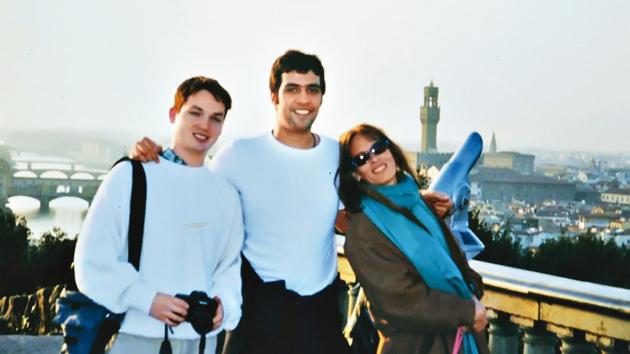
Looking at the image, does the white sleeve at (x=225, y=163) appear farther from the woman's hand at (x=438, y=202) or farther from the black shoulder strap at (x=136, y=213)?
the woman's hand at (x=438, y=202)

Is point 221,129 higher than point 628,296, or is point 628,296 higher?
point 221,129

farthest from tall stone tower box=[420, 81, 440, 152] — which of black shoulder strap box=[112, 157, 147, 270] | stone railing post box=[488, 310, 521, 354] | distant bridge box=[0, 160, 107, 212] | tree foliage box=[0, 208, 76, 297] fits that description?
black shoulder strap box=[112, 157, 147, 270]

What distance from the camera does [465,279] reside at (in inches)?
84.5

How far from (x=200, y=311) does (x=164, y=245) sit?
179 millimetres

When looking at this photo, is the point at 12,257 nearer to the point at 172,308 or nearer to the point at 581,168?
the point at 172,308

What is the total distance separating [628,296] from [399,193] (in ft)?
2.32

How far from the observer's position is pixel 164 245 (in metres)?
1.94

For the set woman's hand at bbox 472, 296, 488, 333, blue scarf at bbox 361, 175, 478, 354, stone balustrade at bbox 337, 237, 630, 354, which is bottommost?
stone balustrade at bbox 337, 237, 630, 354

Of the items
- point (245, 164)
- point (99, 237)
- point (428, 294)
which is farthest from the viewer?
point (245, 164)

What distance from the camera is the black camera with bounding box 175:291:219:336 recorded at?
76.0 inches

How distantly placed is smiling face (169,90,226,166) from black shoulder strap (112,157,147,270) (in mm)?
163

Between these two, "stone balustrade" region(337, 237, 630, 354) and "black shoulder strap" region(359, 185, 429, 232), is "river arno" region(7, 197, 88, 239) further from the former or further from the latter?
"black shoulder strap" region(359, 185, 429, 232)

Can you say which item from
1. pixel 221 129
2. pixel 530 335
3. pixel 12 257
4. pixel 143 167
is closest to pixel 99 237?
pixel 143 167

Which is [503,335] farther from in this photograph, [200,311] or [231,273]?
[200,311]
